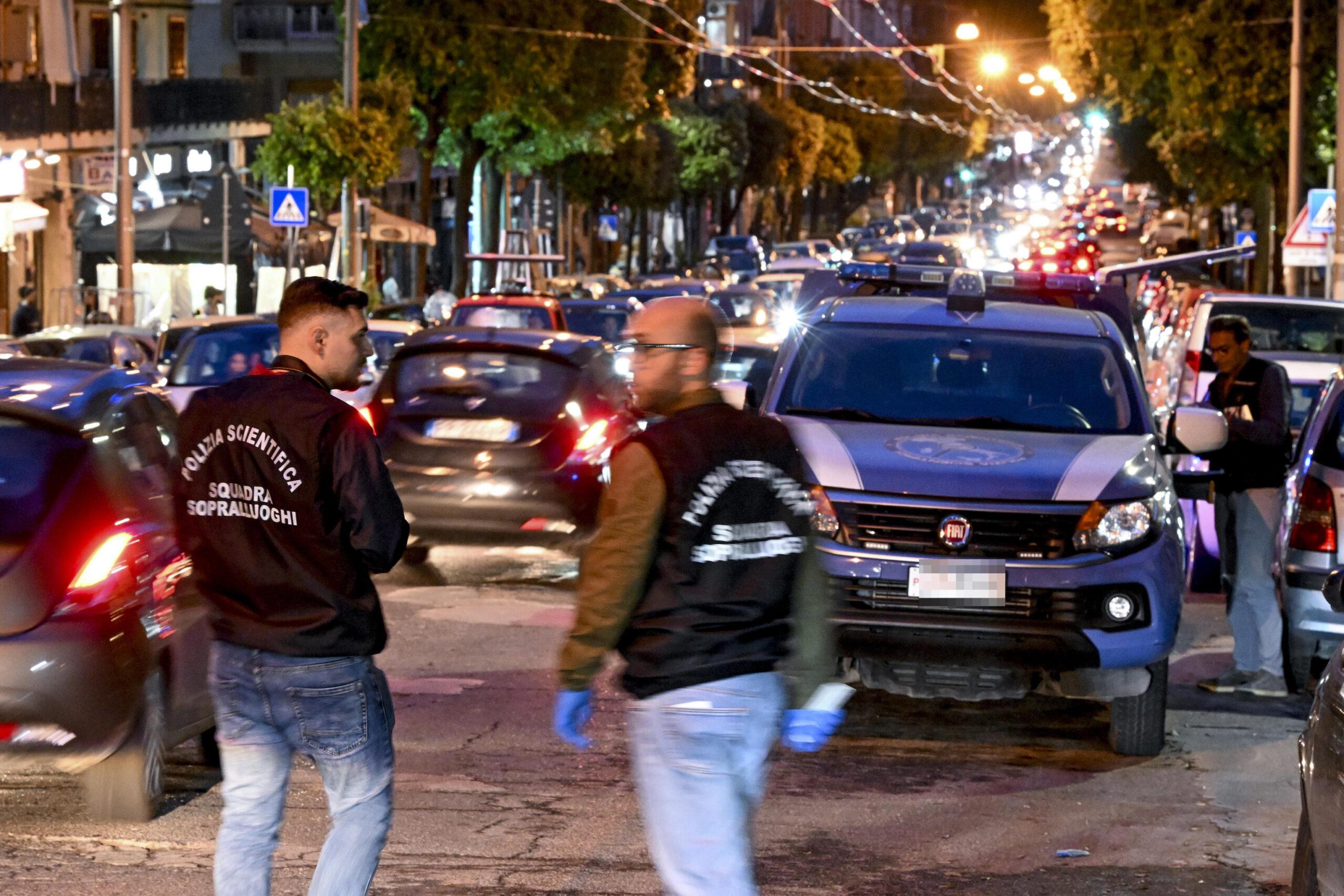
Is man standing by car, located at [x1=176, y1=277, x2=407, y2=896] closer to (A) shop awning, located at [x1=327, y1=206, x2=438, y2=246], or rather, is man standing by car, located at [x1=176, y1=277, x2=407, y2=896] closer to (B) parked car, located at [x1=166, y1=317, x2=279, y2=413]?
(B) parked car, located at [x1=166, y1=317, x2=279, y2=413]

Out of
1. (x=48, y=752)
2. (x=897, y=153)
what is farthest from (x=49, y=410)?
(x=897, y=153)

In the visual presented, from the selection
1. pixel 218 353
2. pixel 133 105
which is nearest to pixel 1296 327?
pixel 218 353

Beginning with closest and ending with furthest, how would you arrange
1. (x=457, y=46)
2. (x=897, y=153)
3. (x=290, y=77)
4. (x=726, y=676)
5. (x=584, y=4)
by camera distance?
(x=726, y=676) → (x=457, y=46) → (x=584, y=4) → (x=290, y=77) → (x=897, y=153)

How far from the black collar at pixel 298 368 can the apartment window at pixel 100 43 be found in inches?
1663

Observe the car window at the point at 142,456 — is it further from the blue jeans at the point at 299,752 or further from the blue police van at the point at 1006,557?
the blue police van at the point at 1006,557

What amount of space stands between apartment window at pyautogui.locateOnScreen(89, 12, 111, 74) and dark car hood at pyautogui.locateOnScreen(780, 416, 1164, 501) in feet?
128

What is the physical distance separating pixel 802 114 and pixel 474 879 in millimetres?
88040

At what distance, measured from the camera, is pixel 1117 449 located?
9.02m

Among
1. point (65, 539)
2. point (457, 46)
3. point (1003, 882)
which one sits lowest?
point (1003, 882)

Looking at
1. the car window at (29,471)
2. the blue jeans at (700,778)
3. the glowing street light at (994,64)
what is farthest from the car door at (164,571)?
A: the glowing street light at (994,64)

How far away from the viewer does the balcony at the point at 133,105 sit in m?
34.3

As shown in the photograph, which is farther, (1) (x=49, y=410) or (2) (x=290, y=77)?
(2) (x=290, y=77)

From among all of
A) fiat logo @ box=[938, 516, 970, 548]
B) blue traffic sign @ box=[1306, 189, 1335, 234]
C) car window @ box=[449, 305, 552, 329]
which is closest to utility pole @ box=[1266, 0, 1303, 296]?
blue traffic sign @ box=[1306, 189, 1335, 234]

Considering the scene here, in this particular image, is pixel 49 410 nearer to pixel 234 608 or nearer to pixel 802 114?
pixel 234 608
